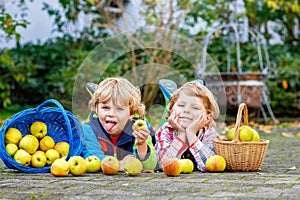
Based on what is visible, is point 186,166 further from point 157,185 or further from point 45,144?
point 45,144

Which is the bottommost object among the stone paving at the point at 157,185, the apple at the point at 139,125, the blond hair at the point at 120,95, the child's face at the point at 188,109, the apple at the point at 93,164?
the stone paving at the point at 157,185

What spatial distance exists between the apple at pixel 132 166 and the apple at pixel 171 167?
0.45ft

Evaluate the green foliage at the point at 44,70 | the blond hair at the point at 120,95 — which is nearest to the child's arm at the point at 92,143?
the blond hair at the point at 120,95

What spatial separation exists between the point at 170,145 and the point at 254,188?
89cm

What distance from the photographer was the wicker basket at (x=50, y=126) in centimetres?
338

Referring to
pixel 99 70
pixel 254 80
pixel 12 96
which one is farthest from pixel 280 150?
pixel 12 96

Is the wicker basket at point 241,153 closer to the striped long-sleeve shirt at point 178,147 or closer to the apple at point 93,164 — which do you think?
the striped long-sleeve shirt at point 178,147

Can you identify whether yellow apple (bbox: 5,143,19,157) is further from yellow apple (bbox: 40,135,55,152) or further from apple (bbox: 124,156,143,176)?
apple (bbox: 124,156,143,176)

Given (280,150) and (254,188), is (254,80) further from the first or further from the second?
(254,188)

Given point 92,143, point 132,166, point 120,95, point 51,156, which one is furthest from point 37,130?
point 132,166

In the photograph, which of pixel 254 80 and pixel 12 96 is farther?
pixel 12 96

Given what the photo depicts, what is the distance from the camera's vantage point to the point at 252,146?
10.9ft

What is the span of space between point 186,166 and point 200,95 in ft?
1.46

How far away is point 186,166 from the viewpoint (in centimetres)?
330
